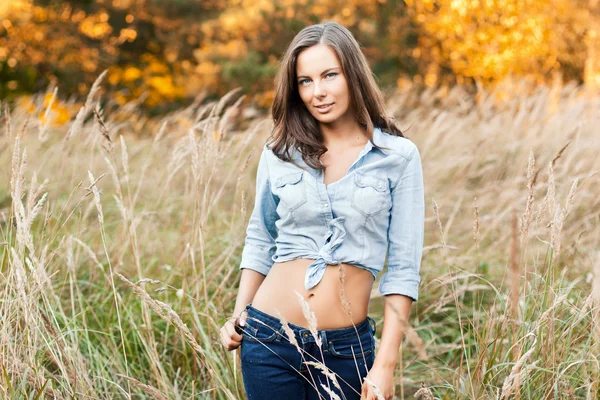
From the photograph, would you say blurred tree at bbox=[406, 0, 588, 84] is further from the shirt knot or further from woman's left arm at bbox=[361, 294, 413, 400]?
woman's left arm at bbox=[361, 294, 413, 400]

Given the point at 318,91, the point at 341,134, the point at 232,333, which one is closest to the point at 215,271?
the point at 232,333

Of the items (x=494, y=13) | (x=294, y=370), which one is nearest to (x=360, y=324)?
(x=294, y=370)

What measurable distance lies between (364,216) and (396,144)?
248 millimetres

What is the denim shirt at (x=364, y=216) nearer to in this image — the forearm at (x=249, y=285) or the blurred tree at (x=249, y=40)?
the forearm at (x=249, y=285)

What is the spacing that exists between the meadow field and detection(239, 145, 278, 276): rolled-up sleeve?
0.32m

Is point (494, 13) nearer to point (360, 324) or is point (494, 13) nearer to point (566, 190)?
point (566, 190)

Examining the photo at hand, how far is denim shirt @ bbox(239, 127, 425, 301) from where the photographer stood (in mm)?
1886

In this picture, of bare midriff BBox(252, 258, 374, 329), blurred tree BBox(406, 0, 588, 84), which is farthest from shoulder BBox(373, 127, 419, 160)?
blurred tree BBox(406, 0, 588, 84)

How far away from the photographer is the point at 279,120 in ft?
7.20

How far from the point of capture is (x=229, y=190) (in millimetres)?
4848

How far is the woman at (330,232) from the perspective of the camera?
6.07 ft

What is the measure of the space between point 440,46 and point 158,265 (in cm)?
1223

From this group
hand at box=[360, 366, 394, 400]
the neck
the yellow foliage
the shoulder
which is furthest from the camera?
the yellow foliage

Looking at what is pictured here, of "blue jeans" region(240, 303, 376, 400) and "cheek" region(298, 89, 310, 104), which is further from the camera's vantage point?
"cheek" region(298, 89, 310, 104)
